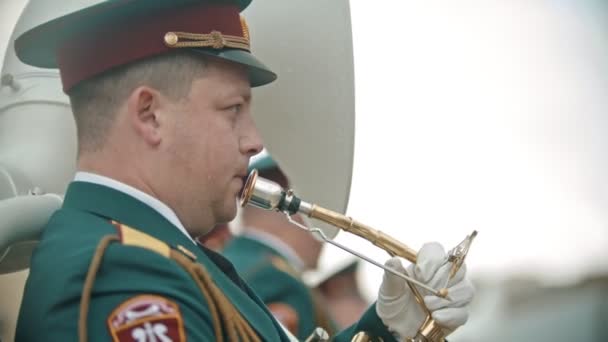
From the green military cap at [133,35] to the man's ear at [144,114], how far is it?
0.20ft

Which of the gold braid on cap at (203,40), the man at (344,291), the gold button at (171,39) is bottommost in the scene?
the man at (344,291)

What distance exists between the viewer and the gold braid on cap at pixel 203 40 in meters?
2.79

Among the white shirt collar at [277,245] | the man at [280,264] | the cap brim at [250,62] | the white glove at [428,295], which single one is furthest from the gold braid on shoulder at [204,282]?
the white shirt collar at [277,245]

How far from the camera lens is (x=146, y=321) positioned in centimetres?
247

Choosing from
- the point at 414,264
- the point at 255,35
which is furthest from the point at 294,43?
the point at 414,264

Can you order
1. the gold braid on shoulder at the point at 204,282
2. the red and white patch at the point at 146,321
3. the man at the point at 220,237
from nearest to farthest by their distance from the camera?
Result: 1. the red and white patch at the point at 146,321
2. the gold braid on shoulder at the point at 204,282
3. the man at the point at 220,237

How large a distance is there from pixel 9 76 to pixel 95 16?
1.59 feet

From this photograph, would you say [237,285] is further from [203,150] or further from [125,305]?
[125,305]

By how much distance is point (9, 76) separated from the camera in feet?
10.6

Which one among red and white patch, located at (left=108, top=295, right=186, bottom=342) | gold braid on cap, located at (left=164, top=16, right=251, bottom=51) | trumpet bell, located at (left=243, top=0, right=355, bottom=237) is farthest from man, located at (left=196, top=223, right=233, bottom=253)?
red and white patch, located at (left=108, top=295, right=186, bottom=342)

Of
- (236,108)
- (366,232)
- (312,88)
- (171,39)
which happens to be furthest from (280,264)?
(171,39)

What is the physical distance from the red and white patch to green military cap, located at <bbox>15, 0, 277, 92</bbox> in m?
0.49

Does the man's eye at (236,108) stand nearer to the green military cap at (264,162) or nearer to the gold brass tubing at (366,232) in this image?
the gold brass tubing at (366,232)

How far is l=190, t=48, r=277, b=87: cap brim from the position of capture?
9.29 feet
